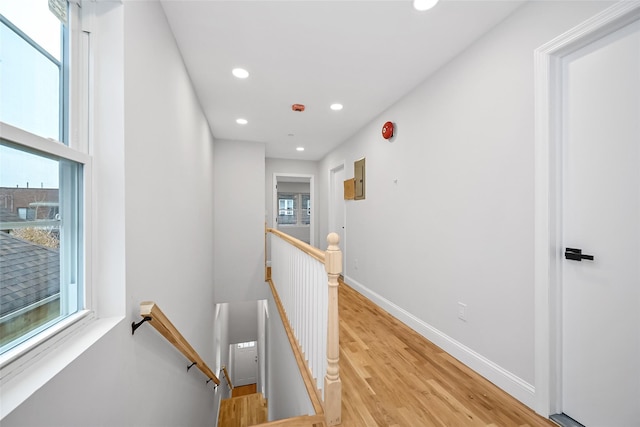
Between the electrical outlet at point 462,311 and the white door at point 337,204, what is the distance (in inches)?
101

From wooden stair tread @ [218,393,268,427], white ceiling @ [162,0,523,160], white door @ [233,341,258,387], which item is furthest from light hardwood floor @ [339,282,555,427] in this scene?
white door @ [233,341,258,387]

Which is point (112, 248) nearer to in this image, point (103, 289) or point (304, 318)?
point (103, 289)

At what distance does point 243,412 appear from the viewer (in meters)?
5.38

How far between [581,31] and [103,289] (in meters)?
2.60

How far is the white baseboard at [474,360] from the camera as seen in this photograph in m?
1.58

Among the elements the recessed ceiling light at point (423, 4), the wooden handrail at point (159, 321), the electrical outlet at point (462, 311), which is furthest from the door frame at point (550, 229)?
the wooden handrail at point (159, 321)

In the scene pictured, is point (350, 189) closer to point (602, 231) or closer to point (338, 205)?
point (338, 205)

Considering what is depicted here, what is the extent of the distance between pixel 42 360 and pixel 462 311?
238 centimetres

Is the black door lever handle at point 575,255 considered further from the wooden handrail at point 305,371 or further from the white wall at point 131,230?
the white wall at point 131,230

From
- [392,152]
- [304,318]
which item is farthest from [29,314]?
[392,152]

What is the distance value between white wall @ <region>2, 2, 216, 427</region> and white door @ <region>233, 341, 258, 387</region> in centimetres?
750

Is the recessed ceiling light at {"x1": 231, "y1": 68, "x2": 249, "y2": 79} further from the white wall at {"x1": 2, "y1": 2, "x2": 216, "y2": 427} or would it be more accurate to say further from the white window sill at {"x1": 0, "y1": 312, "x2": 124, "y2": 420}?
the white window sill at {"x1": 0, "y1": 312, "x2": 124, "y2": 420}

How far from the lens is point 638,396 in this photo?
1.18 metres

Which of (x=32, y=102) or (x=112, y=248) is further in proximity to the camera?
(x=112, y=248)
